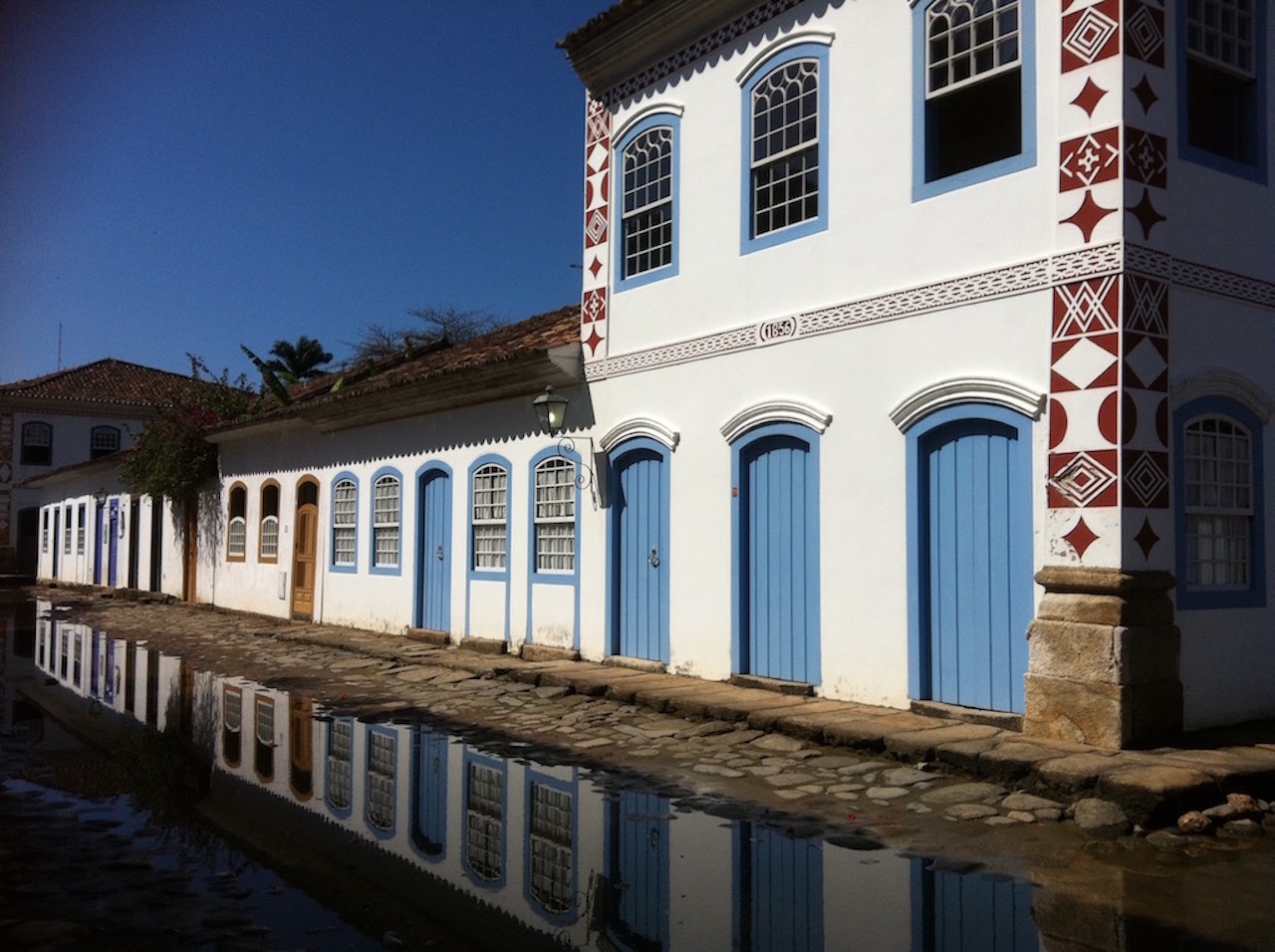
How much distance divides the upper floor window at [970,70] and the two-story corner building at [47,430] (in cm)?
3819

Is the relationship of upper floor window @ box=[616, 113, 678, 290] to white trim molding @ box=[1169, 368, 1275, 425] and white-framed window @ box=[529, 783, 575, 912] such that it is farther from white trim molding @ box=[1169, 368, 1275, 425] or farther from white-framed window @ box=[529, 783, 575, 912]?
white-framed window @ box=[529, 783, 575, 912]

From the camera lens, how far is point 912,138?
865 cm

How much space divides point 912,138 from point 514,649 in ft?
23.6

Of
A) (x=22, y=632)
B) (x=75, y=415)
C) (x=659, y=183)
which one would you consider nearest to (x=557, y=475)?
(x=659, y=183)

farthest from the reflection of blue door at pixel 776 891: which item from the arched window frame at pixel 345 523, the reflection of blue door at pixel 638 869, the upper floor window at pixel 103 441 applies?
the upper floor window at pixel 103 441

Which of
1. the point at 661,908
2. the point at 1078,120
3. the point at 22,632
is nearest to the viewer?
the point at 661,908

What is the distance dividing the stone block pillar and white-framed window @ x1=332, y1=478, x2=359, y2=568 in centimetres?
1168

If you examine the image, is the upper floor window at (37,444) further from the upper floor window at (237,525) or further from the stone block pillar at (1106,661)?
the stone block pillar at (1106,661)

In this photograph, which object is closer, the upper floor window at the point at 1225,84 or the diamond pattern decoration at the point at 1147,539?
the diamond pattern decoration at the point at 1147,539

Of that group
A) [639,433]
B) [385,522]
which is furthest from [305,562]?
[639,433]

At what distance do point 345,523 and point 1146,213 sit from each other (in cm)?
1278

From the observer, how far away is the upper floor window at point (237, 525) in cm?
2122

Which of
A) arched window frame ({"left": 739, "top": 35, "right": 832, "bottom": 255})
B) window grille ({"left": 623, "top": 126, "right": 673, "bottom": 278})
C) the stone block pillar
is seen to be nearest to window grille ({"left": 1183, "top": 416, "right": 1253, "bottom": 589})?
the stone block pillar

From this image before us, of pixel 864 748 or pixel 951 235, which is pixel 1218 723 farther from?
pixel 951 235
